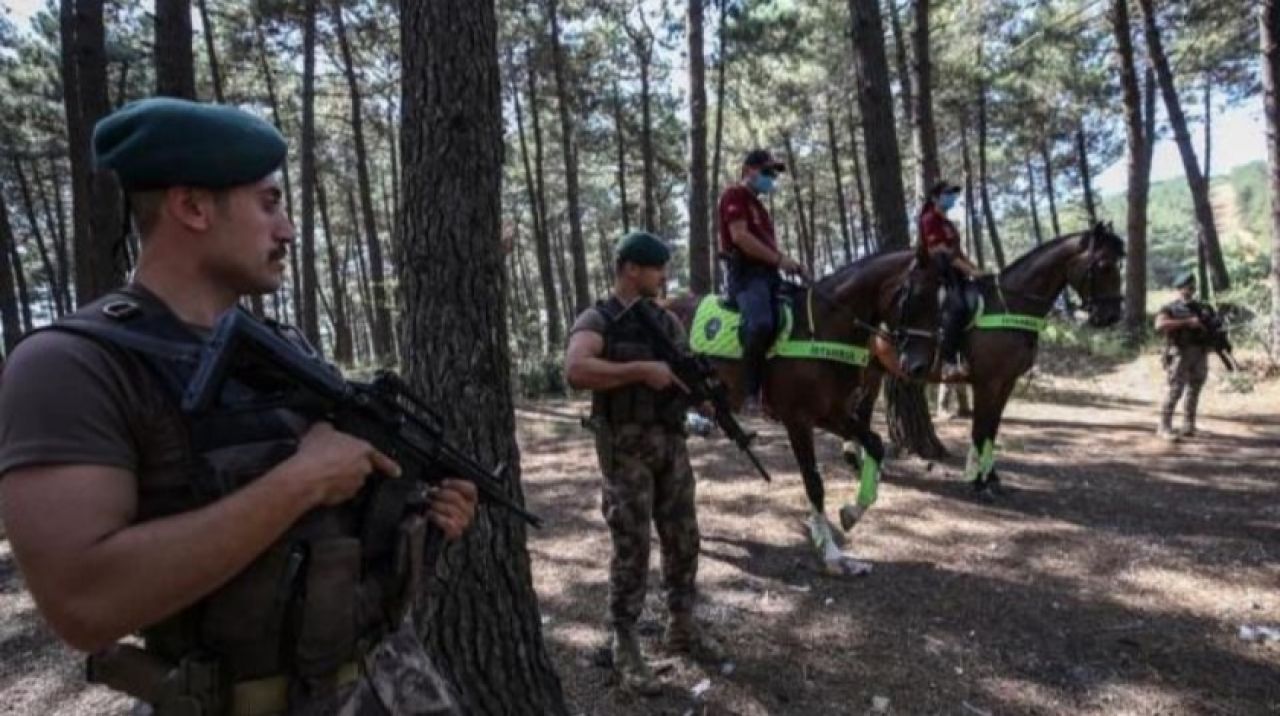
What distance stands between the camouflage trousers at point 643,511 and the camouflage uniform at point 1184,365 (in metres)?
8.83

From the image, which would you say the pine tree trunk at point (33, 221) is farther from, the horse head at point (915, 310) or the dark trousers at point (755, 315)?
the horse head at point (915, 310)

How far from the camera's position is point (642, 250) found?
425cm

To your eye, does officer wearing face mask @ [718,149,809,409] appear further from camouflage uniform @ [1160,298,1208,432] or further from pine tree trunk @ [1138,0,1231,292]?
pine tree trunk @ [1138,0,1231,292]

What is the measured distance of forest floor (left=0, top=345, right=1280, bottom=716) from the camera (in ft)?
13.5

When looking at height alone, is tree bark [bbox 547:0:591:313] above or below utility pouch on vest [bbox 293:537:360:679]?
above

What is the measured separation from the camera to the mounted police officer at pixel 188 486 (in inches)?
51.0

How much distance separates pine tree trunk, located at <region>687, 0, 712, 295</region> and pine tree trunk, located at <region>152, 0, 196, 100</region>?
8866mm

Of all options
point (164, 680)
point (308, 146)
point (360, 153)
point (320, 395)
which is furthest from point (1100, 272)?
point (360, 153)

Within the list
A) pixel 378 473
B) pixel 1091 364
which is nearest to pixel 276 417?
pixel 378 473

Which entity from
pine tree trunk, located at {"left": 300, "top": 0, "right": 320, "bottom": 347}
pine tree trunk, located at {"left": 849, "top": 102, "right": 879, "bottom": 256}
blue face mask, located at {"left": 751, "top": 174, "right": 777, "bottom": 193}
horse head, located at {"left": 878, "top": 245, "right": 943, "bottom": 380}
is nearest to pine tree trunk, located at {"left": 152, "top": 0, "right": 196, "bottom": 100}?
blue face mask, located at {"left": 751, "top": 174, "right": 777, "bottom": 193}

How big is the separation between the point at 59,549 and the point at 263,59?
78.8 feet

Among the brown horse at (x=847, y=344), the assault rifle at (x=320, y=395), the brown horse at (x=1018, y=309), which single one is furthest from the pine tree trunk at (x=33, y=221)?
the assault rifle at (x=320, y=395)

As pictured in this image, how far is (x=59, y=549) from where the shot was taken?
1280 millimetres

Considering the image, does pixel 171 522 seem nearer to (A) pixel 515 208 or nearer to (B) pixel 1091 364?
(B) pixel 1091 364
